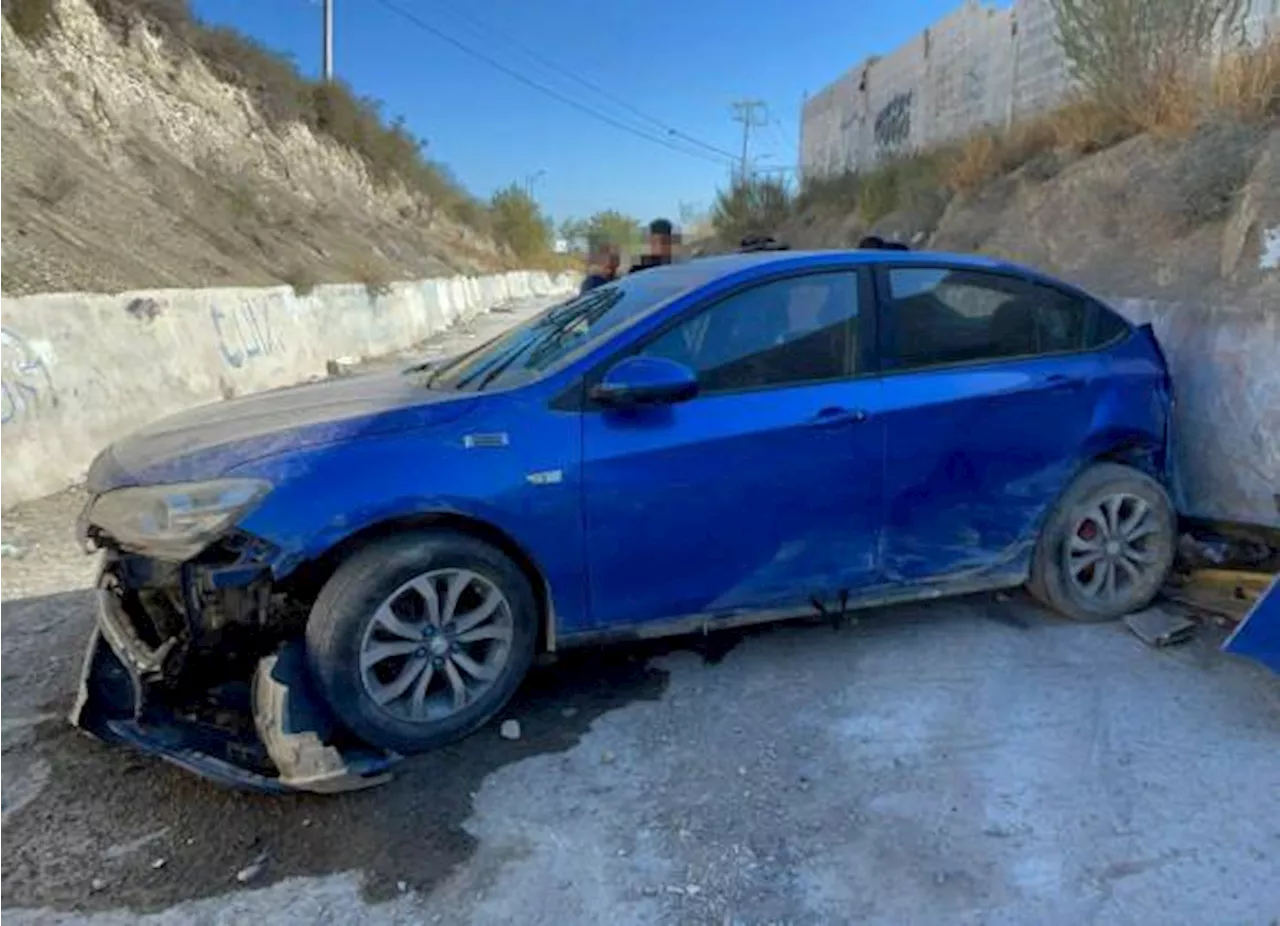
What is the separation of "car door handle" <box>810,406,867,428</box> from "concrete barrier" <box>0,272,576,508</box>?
5.35 metres

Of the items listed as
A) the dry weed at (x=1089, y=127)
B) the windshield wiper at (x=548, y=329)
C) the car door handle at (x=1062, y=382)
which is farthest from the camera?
the dry weed at (x=1089, y=127)

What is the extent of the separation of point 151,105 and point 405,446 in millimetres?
17785

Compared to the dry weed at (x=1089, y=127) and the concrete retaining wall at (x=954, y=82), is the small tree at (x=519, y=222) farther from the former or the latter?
the dry weed at (x=1089, y=127)

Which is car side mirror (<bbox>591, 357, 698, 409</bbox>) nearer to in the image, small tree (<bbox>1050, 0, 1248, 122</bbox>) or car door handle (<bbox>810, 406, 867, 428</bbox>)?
car door handle (<bbox>810, 406, 867, 428</bbox>)

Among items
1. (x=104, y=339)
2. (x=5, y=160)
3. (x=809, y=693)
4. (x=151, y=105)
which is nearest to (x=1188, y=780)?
(x=809, y=693)

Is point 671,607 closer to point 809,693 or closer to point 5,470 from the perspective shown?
point 809,693

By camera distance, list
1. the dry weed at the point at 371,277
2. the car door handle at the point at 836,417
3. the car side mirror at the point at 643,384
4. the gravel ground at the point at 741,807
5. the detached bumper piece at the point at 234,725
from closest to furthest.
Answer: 1. the gravel ground at the point at 741,807
2. the detached bumper piece at the point at 234,725
3. the car side mirror at the point at 643,384
4. the car door handle at the point at 836,417
5. the dry weed at the point at 371,277

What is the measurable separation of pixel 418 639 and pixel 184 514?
2.76ft

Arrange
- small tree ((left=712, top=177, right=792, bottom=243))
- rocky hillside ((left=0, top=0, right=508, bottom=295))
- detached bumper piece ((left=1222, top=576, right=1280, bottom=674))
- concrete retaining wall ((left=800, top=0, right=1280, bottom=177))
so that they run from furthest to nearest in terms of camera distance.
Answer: small tree ((left=712, top=177, right=792, bottom=243)), concrete retaining wall ((left=800, top=0, right=1280, bottom=177)), rocky hillside ((left=0, top=0, right=508, bottom=295)), detached bumper piece ((left=1222, top=576, right=1280, bottom=674))

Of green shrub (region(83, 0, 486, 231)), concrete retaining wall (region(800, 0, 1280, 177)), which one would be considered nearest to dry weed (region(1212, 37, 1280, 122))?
concrete retaining wall (region(800, 0, 1280, 177))

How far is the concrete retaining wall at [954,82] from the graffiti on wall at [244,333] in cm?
980

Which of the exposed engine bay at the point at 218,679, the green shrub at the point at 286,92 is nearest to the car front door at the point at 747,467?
the exposed engine bay at the point at 218,679

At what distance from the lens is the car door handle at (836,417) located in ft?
11.7

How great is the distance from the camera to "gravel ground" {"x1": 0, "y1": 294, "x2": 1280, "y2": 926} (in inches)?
97.9
